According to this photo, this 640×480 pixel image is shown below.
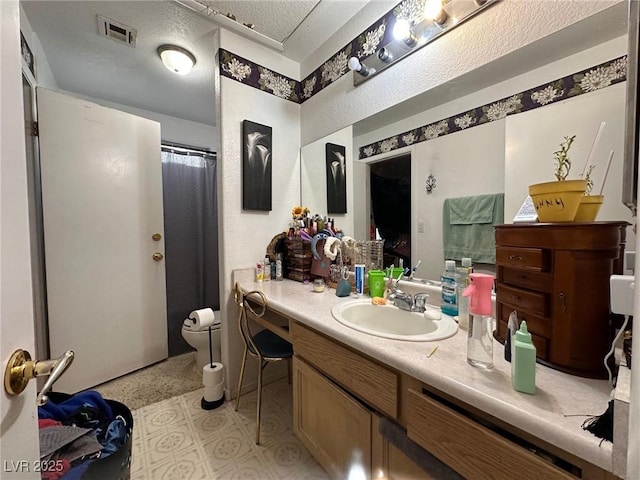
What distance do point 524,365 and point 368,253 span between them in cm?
98

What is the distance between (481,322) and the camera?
640mm

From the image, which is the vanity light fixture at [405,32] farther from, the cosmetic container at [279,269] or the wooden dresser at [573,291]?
the cosmetic container at [279,269]

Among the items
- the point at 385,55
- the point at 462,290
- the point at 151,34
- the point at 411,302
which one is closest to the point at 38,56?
the point at 151,34

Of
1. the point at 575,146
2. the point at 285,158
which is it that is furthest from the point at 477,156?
the point at 285,158

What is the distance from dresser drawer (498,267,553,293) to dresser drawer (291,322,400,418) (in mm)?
410

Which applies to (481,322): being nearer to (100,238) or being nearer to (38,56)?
(100,238)

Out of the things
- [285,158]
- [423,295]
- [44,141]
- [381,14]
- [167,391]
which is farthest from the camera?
[285,158]

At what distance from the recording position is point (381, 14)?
1376 mm

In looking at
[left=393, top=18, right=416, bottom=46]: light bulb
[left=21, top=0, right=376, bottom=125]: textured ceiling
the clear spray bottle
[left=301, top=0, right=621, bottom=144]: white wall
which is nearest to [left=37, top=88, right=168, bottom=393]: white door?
[left=21, top=0, right=376, bottom=125]: textured ceiling

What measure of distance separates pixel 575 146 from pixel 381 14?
117cm

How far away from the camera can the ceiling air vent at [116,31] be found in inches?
58.1

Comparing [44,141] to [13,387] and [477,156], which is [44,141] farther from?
[477,156]

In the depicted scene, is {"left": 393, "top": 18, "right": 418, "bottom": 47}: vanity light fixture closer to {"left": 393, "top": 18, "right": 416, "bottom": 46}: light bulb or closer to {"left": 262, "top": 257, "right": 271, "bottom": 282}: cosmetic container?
{"left": 393, "top": 18, "right": 416, "bottom": 46}: light bulb

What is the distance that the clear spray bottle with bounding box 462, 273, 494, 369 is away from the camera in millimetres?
632
